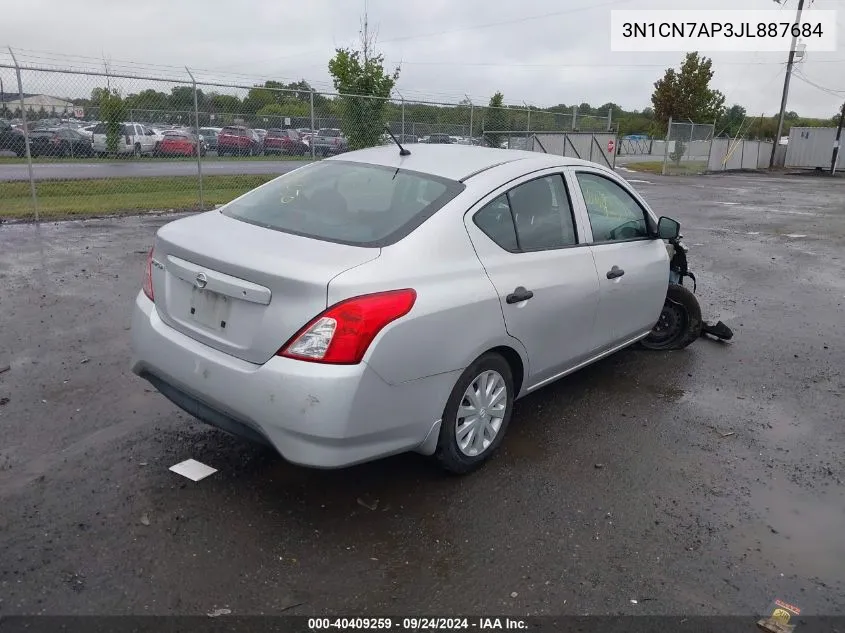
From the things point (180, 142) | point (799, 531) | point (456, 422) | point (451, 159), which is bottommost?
point (799, 531)

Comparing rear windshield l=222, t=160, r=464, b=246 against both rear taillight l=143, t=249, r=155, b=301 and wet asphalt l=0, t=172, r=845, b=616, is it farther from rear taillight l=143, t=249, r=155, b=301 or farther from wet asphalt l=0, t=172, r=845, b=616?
wet asphalt l=0, t=172, r=845, b=616

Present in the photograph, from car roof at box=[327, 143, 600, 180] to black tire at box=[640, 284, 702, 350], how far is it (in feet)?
6.28

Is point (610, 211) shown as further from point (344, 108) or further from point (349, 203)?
point (344, 108)

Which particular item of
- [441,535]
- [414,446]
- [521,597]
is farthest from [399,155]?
[521,597]

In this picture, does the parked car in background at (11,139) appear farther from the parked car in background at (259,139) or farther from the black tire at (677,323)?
the black tire at (677,323)

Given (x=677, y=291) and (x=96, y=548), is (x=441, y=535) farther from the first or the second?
Result: (x=677, y=291)

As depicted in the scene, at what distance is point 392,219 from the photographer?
355 cm

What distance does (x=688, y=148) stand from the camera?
113 ft

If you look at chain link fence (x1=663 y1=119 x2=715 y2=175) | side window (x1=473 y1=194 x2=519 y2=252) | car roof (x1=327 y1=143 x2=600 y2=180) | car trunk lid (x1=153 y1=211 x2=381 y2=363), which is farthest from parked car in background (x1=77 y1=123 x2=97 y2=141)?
chain link fence (x1=663 y1=119 x2=715 y2=175)

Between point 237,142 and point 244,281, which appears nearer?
point 244,281

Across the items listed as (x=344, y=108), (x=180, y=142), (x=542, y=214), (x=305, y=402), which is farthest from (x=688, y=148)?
(x=305, y=402)

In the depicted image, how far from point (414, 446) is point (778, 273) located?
8.04 metres

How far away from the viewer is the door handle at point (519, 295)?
12.0 ft

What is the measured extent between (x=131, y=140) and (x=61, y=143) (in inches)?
51.5
